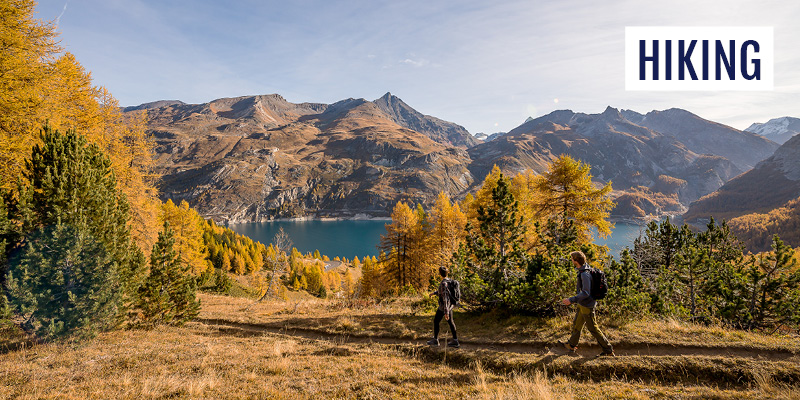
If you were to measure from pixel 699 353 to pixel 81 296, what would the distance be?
1820 cm

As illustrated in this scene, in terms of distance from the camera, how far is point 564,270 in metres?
10.8

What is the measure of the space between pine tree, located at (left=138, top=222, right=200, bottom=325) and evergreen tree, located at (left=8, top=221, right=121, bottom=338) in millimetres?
2080

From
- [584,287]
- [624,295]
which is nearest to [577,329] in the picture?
[584,287]

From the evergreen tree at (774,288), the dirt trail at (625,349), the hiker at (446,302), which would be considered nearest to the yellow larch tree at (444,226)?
the dirt trail at (625,349)

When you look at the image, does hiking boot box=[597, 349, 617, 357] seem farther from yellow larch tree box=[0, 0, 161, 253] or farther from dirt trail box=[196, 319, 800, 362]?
yellow larch tree box=[0, 0, 161, 253]

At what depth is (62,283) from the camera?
948 cm

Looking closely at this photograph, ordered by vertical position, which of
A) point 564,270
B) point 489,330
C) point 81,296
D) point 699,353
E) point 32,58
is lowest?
point 489,330

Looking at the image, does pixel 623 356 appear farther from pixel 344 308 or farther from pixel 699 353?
pixel 344 308

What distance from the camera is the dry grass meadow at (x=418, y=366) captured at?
20.6 feet

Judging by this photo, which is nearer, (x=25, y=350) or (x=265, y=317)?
(x=25, y=350)

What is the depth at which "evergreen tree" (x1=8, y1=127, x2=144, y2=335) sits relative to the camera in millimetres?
9273

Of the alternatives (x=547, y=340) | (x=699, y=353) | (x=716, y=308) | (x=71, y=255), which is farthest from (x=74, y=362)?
(x=716, y=308)

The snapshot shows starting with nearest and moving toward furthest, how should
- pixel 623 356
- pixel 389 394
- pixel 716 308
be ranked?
pixel 389 394
pixel 623 356
pixel 716 308

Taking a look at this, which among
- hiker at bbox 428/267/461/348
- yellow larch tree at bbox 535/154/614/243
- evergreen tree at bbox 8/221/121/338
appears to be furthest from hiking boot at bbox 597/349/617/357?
yellow larch tree at bbox 535/154/614/243
